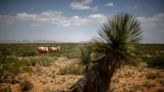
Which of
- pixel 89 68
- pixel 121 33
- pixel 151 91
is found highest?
pixel 121 33

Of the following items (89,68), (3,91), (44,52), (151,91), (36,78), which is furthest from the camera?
(44,52)

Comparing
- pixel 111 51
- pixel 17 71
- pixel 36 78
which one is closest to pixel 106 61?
pixel 111 51

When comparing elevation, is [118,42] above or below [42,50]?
above

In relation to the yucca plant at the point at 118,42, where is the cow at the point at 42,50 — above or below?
below

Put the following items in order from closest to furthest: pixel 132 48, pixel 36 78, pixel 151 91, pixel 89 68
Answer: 1. pixel 132 48
2. pixel 89 68
3. pixel 151 91
4. pixel 36 78

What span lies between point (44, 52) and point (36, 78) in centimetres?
1855

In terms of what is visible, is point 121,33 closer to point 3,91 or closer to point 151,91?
point 151,91

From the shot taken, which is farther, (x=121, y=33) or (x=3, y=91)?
(x=3, y=91)

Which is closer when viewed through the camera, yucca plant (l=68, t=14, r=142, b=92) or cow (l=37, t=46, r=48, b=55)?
yucca plant (l=68, t=14, r=142, b=92)

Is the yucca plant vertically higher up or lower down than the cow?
higher up

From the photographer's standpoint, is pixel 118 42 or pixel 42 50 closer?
pixel 118 42

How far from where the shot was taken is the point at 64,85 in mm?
10039

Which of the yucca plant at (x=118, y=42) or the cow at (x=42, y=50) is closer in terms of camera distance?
the yucca plant at (x=118, y=42)

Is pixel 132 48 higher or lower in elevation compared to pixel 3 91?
higher
